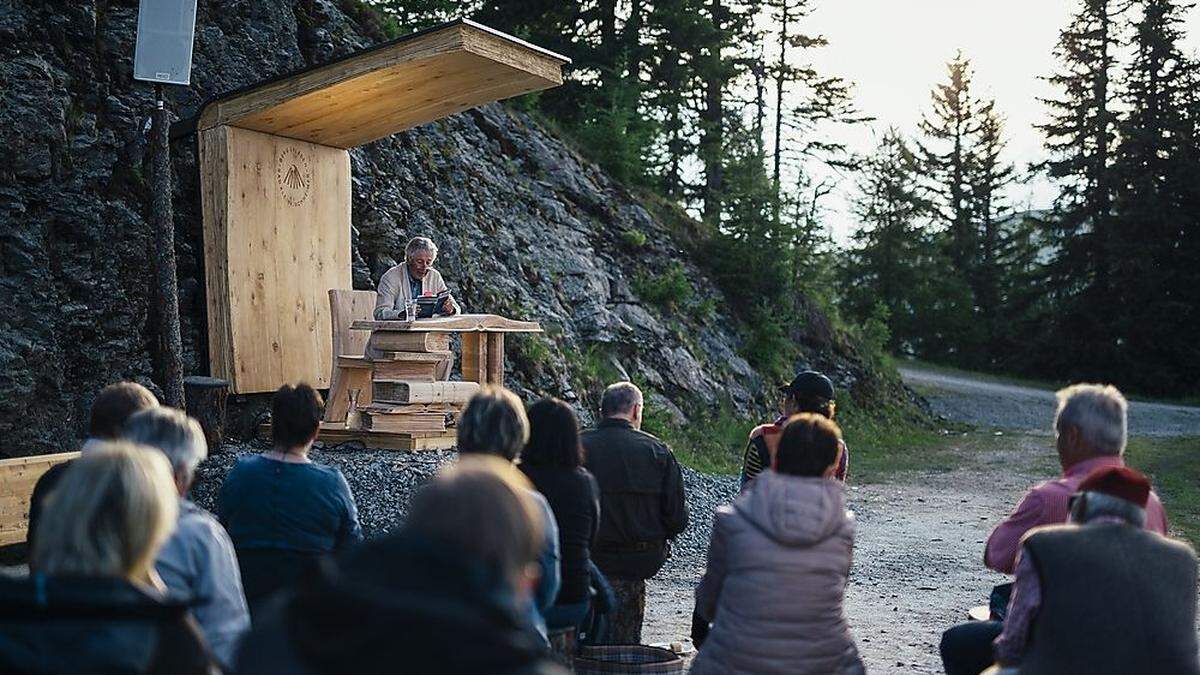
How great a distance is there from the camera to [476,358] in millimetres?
11336

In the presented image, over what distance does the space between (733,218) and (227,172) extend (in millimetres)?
12596

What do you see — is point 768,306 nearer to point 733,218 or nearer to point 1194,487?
point 733,218

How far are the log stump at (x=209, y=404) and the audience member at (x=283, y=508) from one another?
19.0 ft

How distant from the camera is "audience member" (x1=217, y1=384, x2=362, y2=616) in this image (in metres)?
4.76

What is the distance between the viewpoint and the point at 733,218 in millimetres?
22109

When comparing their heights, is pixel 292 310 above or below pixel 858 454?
above

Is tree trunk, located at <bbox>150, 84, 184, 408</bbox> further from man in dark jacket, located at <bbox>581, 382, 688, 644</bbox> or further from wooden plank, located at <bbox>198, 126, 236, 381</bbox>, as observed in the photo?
man in dark jacket, located at <bbox>581, 382, 688, 644</bbox>

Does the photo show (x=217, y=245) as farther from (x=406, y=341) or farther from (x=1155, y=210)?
(x=1155, y=210)

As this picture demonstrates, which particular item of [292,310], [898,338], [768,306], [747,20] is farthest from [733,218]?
[898,338]

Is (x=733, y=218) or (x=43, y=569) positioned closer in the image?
(x=43, y=569)

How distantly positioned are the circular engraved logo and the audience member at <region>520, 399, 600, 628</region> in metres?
7.25

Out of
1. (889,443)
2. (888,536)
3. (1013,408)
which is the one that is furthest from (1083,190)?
(888,536)

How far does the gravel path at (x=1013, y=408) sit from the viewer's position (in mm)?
25031

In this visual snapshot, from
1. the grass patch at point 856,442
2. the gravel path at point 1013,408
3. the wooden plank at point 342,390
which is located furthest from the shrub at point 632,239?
the wooden plank at point 342,390
